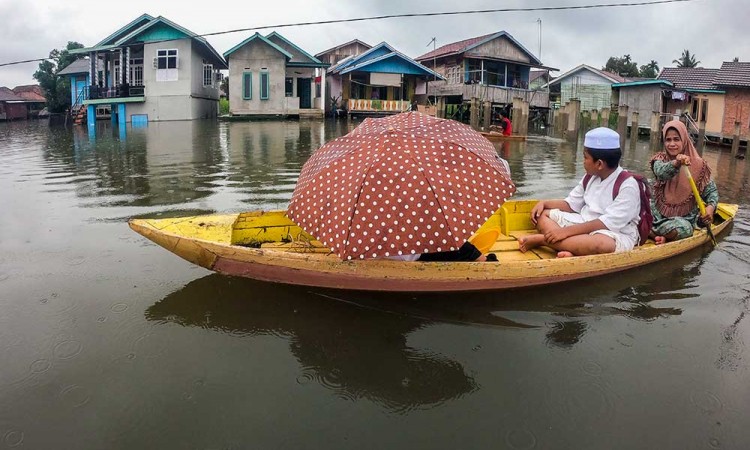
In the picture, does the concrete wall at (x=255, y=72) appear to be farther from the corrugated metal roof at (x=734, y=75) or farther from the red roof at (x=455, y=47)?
the corrugated metal roof at (x=734, y=75)

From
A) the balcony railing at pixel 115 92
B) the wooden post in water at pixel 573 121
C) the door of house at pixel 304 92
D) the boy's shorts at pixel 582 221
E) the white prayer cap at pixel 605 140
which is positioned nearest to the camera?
the white prayer cap at pixel 605 140

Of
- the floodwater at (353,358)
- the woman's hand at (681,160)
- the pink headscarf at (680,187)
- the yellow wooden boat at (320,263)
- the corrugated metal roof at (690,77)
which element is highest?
the corrugated metal roof at (690,77)

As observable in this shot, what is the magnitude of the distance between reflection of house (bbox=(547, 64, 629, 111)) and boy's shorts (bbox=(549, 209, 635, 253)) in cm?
3215

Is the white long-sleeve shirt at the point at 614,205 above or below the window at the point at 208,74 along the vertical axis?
below

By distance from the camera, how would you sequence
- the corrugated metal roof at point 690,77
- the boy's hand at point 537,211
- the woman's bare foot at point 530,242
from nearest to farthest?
the woman's bare foot at point 530,242, the boy's hand at point 537,211, the corrugated metal roof at point 690,77

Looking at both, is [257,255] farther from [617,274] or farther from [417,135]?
[617,274]

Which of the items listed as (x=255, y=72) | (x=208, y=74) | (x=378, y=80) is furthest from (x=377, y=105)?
(x=208, y=74)

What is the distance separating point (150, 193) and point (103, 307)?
459cm

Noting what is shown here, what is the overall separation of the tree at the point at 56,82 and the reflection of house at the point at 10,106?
213cm

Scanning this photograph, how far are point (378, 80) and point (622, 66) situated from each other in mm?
34832

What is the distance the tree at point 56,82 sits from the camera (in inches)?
1435

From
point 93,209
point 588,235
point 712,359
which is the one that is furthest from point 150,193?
point 712,359

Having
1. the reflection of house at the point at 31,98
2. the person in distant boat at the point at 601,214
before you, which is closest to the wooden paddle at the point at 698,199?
the person in distant boat at the point at 601,214

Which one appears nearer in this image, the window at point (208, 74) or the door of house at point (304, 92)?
the window at point (208, 74)
